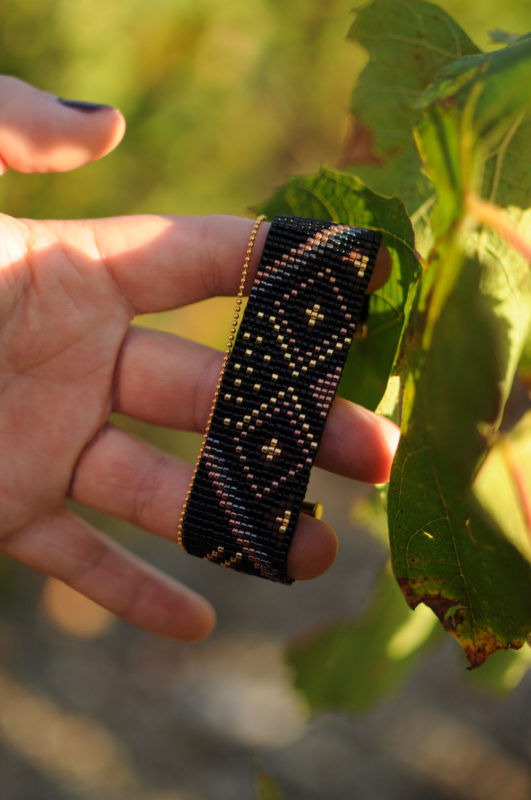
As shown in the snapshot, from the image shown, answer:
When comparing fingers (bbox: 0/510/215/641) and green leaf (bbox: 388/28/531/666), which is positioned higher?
green leaf (bbox: 388/28/531/666)

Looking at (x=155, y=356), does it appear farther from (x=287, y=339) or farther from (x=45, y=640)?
(x=45, y=640)

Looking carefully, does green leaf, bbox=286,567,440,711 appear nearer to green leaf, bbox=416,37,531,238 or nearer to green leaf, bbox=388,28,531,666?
green leaf, bbox=388,28,531,666

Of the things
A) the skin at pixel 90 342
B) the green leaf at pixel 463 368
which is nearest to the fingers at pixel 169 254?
the skin at pixel 90 342

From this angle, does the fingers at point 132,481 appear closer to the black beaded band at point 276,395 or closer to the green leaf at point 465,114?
the black beaded band at point 276,395

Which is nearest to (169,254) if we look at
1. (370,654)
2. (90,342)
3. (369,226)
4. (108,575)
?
(90,342)

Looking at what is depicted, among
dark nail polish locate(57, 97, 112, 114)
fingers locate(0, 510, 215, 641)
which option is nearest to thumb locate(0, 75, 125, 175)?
dark nail polish locate(57, 97, 112, 114)

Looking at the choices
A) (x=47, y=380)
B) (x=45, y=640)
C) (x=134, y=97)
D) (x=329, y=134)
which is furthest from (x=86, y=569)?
(x=329, y=134)
